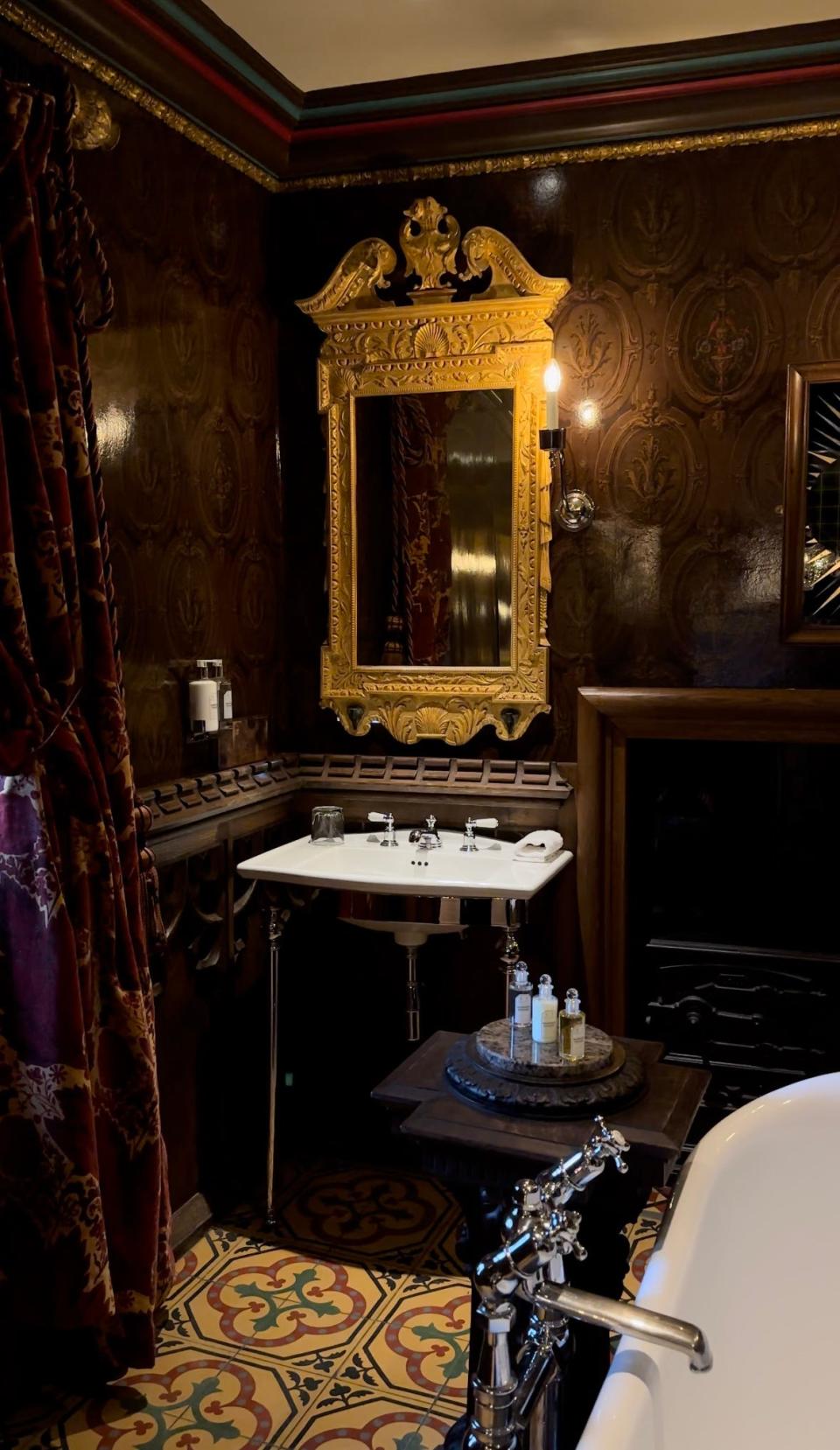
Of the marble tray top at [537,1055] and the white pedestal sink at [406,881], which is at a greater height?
the white pedestal sink at [406,881]

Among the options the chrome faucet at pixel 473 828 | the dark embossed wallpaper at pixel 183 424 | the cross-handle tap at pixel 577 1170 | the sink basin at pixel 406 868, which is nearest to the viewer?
the cross-handle tap at pixel 577 1170

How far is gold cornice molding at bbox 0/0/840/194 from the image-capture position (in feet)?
8.01

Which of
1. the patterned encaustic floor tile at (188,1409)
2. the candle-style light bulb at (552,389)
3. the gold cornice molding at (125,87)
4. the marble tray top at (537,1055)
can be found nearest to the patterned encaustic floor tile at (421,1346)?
the patterned encaustic floor tile at (188,1409)

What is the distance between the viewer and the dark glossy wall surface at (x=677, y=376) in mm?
2742

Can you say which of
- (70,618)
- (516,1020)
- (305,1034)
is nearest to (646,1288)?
(516,1020)

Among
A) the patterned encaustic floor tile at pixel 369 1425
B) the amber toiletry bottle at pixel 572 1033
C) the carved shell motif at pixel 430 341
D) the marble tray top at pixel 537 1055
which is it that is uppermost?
the carved shell motif at pixel 430 341

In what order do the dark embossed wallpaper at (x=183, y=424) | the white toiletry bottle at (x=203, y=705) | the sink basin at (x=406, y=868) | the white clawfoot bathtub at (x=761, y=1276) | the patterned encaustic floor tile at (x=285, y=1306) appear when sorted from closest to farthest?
the white clawfoot bathtub at (x=761, y=1276), the patterned encaustic floor tile at (x=285, y=1306), the dark embossed wallpaper at (x=183, y=424), the sink basin at (x=406, y=868), the white toiletry bottle at (x=203, y=705)

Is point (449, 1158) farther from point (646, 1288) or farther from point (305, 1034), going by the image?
point (305, 1034)

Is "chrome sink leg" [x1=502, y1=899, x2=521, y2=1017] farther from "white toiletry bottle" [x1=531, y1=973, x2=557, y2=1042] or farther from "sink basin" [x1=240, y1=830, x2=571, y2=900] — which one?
"white toiletry bottle" [x1=531, y1=973, x2=557, y2=1042]

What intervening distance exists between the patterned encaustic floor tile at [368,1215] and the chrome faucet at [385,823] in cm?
85

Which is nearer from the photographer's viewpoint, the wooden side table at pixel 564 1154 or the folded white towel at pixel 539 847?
the wooden side table at pixel 564 1154

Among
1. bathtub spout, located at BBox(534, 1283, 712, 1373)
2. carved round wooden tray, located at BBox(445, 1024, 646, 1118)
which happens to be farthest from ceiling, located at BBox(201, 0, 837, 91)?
bathtub spout, located at BBox(534, 1283, 712, 1373)

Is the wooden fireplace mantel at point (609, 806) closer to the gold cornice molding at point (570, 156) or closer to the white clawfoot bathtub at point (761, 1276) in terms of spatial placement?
the white clawfoot bathtub at point (761, 1276)

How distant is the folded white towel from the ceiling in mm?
1816
